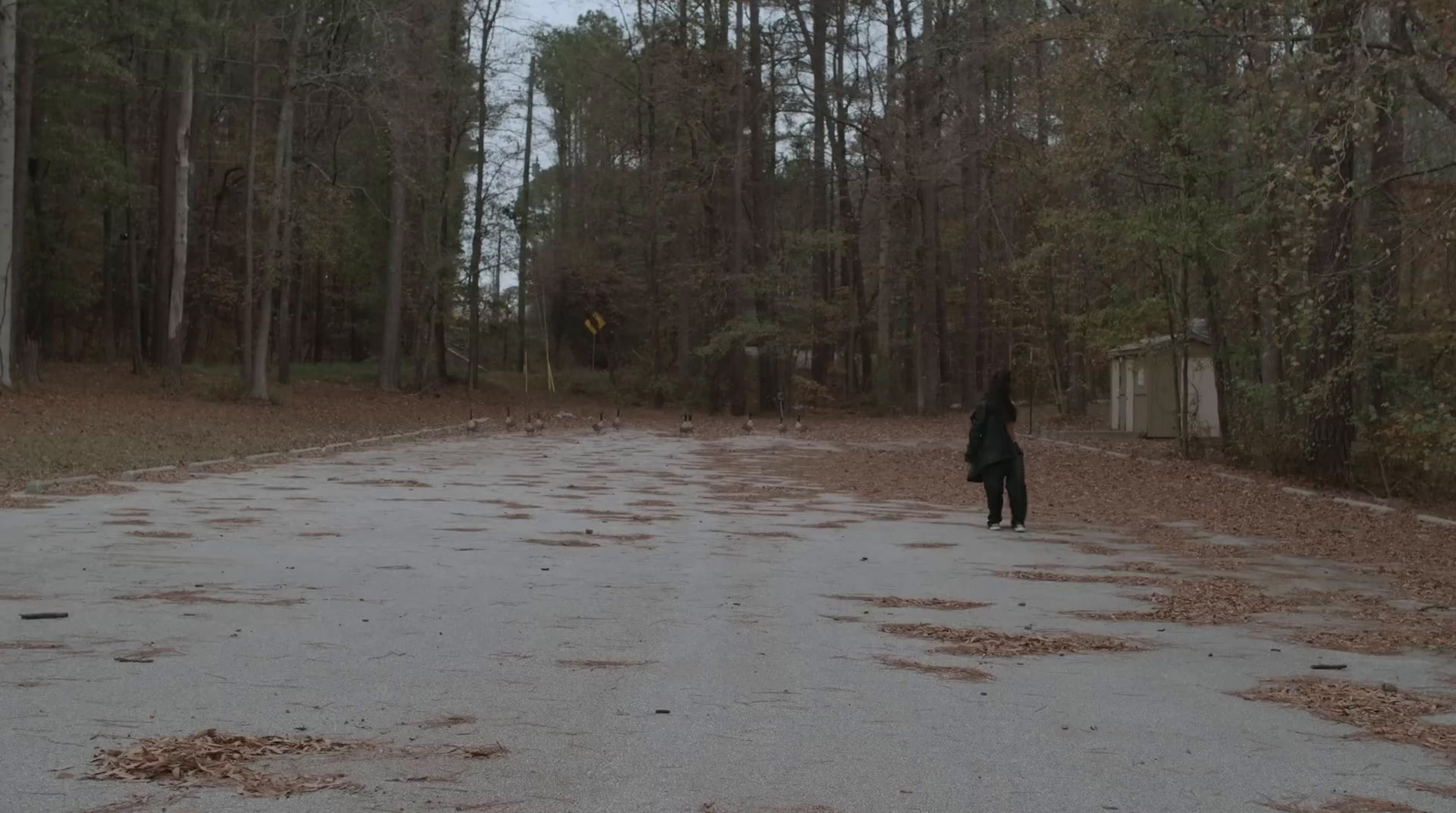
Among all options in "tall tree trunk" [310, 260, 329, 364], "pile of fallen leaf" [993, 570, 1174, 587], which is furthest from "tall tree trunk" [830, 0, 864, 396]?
"pile of fallen leaf" [993, 570, 1174, 587]

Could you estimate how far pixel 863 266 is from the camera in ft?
196

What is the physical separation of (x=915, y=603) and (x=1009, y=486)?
18.6 ft

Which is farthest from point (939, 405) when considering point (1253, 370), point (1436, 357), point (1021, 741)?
point (1021, 741)

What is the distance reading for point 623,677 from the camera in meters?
6.58

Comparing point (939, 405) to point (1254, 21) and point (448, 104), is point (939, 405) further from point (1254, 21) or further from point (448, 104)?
point (1254, 21)

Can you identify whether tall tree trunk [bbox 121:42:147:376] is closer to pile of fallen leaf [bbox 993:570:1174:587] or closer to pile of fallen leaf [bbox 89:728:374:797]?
pile of fallen leaf [bbox 993:570:1174:587]

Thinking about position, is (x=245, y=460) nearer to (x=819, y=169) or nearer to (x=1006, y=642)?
(x=1006, y=642)

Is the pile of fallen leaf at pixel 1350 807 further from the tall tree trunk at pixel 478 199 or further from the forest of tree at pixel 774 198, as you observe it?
the tall tree trunk at pixel 478 199

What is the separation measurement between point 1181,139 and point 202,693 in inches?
773

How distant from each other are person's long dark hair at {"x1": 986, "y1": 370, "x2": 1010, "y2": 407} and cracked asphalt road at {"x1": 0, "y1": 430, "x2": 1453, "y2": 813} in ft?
7.27

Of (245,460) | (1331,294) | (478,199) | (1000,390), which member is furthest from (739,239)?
(1000,390)

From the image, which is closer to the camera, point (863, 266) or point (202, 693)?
point (202, 693)

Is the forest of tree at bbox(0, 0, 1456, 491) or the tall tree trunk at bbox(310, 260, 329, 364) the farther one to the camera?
the tall tree trunk at bbox(310, 260, 329, 364)

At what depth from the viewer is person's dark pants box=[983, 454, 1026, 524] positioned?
571 inches
